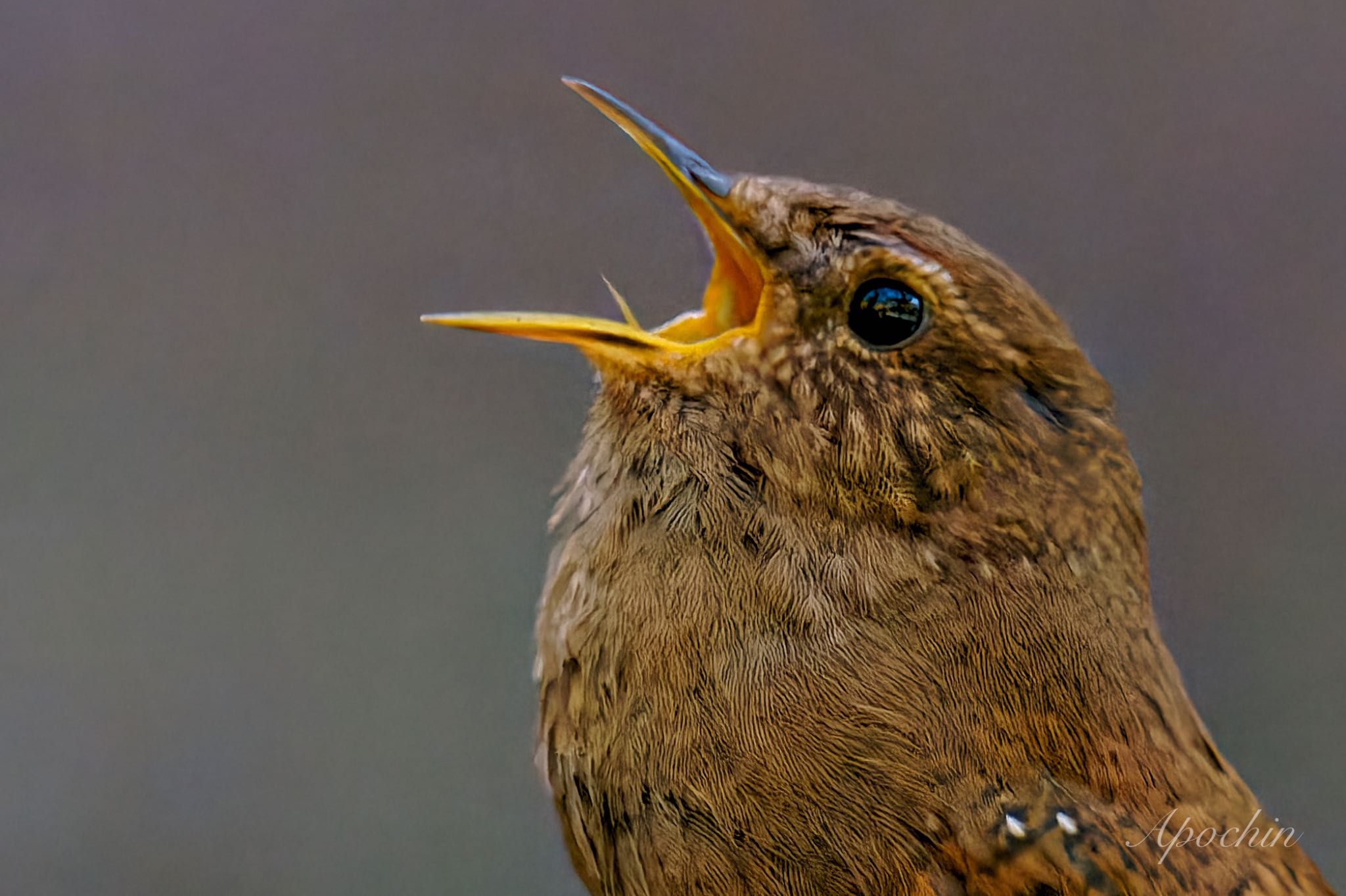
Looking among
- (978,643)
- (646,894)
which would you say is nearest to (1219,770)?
(978,643)

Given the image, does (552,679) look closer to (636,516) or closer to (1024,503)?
(636,516)

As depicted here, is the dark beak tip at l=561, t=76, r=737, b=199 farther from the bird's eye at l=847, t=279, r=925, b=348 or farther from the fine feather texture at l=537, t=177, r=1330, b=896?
the bird's eye at l=847, t=279, r=925, b=348

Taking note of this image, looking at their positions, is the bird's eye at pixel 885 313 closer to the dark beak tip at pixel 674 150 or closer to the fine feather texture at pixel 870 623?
the fine feather texture at pixel 870 623

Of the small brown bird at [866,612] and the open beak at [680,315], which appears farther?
the open beak at [680,315]

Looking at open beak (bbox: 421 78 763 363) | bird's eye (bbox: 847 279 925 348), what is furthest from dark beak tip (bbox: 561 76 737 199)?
bird's eye (bbox: 847 279 925 348)

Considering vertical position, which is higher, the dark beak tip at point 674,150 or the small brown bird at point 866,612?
the dark beak tip at point 674,150

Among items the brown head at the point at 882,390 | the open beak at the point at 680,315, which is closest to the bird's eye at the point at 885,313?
the brown head at the point at 882,390

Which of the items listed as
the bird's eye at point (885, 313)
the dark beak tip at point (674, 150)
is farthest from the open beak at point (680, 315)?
the bird's eye at point (885, 313)

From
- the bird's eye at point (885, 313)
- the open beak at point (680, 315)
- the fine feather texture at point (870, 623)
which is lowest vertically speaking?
the fine feather texture at point (870, 623)
